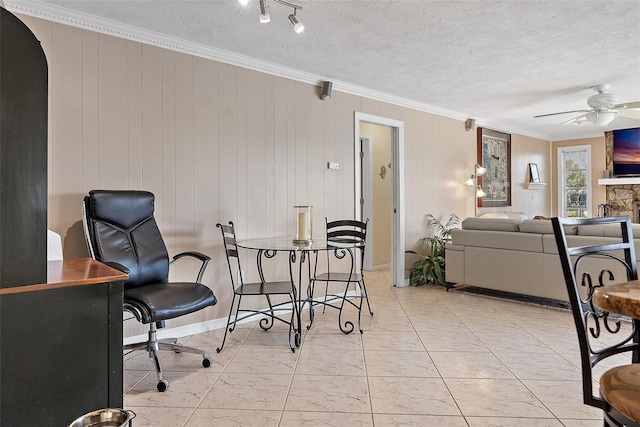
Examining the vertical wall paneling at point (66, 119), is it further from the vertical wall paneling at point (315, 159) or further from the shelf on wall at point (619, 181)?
the shelf on wall at point (619, 181)

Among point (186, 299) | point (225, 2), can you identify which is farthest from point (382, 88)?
point (186, 299)

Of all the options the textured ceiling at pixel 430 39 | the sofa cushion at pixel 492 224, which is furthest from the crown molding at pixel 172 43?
the sofa cushion at pixel 492 224

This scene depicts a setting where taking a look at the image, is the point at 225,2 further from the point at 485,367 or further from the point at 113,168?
the point at 485,367

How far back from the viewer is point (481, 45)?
3479 millimetres

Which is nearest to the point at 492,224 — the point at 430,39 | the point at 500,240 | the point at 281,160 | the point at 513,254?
the point at 500,240

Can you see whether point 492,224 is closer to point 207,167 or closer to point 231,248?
point 231,248

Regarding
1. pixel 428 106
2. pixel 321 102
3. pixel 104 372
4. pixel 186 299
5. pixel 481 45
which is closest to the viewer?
pixel 104 372

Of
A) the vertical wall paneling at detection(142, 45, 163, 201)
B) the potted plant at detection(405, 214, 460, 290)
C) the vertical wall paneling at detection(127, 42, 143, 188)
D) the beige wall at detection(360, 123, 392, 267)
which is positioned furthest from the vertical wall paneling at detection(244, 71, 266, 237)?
the beige wall at detection(360, 123, 392, 267)

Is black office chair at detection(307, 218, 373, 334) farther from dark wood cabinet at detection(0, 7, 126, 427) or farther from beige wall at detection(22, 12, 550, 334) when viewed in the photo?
dark wood cabinet at detection(0, 7, 126, 427)

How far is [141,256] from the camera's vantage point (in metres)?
2.88

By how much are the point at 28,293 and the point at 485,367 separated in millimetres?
2564

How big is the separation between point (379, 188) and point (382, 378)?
4321mm

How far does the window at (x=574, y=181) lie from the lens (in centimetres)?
821

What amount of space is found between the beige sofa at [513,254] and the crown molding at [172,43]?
75.7 inches
